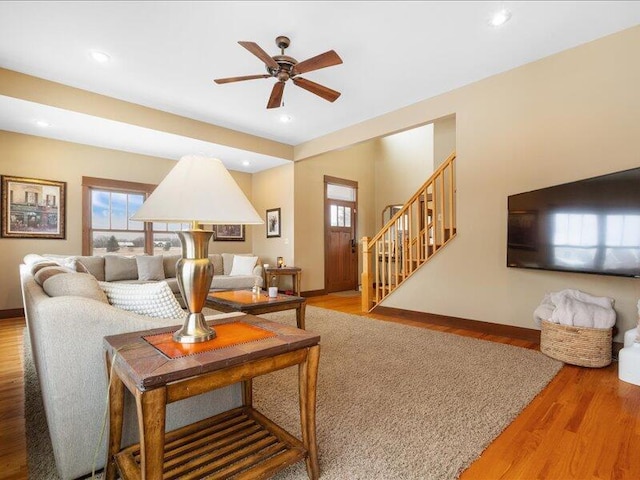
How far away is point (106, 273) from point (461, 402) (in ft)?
16.3

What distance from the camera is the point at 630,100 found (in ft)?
9.30

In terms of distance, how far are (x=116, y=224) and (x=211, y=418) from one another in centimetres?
509

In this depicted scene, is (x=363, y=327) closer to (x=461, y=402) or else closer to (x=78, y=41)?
(x=461, y=402)

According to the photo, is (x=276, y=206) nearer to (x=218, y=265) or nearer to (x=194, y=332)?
(x=218, y=265)

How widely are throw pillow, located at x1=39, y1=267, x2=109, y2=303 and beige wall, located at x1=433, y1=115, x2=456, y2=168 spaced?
5.14 meters

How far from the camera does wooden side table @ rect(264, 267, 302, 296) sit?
5700 mm

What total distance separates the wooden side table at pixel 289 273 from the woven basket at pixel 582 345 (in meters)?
3.91

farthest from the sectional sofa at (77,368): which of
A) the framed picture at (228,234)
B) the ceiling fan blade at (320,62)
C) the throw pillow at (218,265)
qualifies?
the framed picture at (228,234)

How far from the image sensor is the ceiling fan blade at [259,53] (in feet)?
8.48

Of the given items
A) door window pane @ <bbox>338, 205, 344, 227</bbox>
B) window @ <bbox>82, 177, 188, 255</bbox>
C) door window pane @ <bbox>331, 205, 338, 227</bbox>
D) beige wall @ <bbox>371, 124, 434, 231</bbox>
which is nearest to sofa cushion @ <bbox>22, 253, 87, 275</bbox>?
window @ <bbox>82, 177, 188, 255</bbox>

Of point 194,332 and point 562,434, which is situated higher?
point 194,332

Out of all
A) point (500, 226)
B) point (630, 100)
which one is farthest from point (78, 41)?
point (630, 100)

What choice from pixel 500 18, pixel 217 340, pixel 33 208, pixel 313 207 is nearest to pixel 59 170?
pixel 33 208

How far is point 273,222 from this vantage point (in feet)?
21.8
